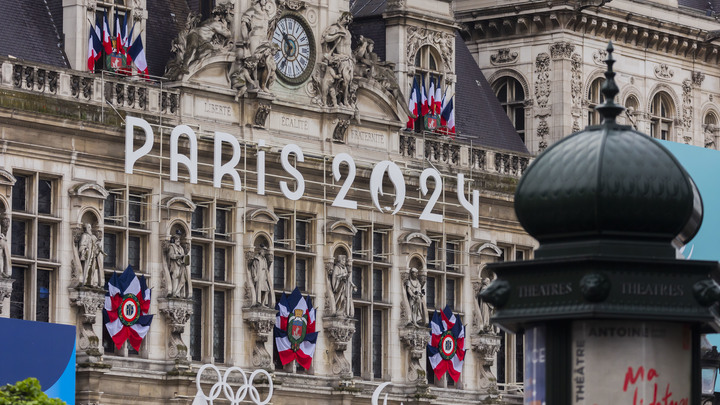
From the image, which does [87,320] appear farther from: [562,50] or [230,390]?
[562,50]

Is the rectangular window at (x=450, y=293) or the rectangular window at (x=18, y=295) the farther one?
the rectangular window at (x=450, y=293)

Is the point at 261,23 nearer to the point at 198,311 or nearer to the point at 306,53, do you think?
the point at 306,53

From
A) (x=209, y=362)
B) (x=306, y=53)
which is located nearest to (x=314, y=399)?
(x=209, y=362)

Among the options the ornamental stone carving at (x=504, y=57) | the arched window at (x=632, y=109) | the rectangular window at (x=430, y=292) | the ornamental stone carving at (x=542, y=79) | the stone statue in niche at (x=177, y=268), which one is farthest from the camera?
Answer: the arched window at (x=632, y=109)

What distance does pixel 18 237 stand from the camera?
4172 cm

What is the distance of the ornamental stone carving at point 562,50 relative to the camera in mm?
55938

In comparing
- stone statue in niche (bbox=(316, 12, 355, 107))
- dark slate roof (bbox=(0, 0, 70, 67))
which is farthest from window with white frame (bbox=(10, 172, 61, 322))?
stone statue in niche (bbox=(316, 12, 355, 107))

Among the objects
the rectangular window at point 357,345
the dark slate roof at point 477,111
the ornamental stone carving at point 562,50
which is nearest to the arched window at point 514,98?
the dark slate roof at point 477,111

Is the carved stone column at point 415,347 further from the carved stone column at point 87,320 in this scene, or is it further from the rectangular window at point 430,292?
the carved stone column at point 87,320

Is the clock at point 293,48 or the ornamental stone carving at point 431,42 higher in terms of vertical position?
the ornamental stone carving at point 431,42

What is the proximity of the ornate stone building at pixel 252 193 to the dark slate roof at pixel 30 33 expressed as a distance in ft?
0.14

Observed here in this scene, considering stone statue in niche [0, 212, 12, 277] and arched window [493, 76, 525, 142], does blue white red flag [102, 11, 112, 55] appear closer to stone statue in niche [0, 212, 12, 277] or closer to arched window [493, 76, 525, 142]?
stone statue in niche [0, 212, 12, 277]

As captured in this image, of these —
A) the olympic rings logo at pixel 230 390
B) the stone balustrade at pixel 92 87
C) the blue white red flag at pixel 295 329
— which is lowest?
the olympic rings logo at pixel 230 390

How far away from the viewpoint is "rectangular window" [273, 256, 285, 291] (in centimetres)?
4741
